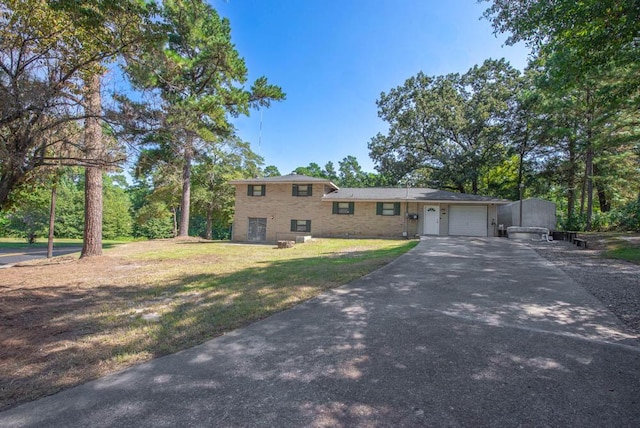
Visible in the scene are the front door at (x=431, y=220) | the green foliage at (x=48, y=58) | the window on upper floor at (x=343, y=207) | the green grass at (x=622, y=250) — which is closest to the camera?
the green foliage at (x=48, y=58)

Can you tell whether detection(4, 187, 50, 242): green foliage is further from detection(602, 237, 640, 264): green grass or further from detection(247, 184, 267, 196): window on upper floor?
detection(602, 237, 640, 264): green grass

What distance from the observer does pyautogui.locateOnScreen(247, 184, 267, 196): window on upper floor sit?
2204 cm

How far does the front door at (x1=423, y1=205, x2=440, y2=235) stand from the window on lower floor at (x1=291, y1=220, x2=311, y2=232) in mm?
7482

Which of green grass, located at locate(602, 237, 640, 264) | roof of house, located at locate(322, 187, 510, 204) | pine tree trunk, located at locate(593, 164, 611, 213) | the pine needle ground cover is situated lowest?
the pine needle ground cover

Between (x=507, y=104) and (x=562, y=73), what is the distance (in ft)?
70.1

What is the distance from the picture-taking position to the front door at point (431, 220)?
63.5 ft

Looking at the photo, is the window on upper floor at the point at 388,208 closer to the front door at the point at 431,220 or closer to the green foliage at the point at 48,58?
the front door at the point at 431,220

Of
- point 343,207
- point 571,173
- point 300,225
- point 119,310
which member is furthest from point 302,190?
point 571,173

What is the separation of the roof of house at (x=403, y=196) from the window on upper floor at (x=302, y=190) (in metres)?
1.23

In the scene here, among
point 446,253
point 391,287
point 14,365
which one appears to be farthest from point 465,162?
point 14,365

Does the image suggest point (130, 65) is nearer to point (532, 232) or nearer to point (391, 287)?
point (391, 287)

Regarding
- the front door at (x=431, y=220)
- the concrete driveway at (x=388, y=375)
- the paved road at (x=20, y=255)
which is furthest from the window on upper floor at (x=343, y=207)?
the concrete driveway at (x=388, y=375)

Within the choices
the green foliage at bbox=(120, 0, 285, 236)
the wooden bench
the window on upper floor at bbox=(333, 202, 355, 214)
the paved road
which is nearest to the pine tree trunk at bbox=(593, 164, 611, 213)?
the wooden bench

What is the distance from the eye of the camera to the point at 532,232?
53.0 feet
